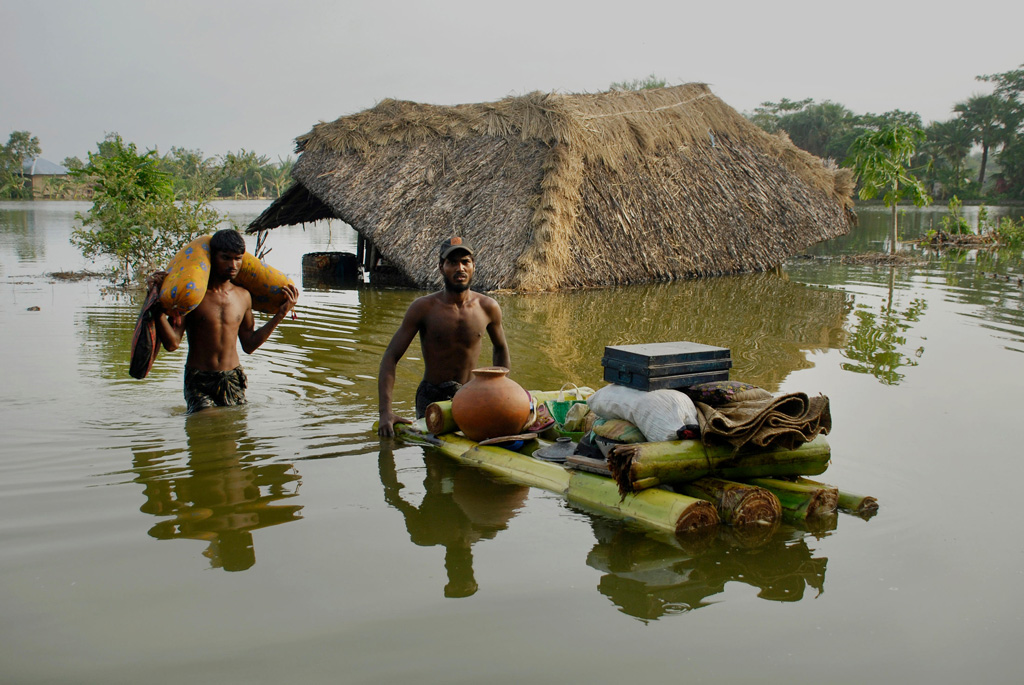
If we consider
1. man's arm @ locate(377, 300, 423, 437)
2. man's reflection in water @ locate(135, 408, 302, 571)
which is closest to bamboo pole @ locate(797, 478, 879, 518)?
man's arm @ locate(377, 300, 423, 437)

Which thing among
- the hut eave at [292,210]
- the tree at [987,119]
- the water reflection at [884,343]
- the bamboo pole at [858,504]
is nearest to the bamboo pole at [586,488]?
the bamboo pole at [858,504]

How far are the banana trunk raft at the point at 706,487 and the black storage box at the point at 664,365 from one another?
395 millimetres

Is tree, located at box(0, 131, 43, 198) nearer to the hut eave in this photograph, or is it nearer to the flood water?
the hut eave

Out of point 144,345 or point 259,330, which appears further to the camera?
point 259,330

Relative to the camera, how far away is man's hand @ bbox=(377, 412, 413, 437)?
207 inches

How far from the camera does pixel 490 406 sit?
475 cm

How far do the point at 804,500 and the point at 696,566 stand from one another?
71 cm

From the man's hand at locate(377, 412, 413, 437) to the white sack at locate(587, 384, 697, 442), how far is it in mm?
1543

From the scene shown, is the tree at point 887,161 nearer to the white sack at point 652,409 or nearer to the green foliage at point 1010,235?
the green foliage at point 1010,235

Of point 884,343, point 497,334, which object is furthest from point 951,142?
point 497,334

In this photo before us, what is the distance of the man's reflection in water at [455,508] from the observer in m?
3.57

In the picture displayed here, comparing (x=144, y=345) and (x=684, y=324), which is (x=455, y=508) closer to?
(x=144, y=345)

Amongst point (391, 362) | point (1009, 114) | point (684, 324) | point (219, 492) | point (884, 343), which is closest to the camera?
point (219, 492)

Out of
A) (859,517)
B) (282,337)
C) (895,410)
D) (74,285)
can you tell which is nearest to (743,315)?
(895,410)
